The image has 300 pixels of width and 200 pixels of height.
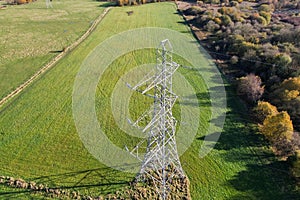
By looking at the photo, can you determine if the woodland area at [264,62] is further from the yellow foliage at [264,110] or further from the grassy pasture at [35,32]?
the grassy pasture at [35,32]

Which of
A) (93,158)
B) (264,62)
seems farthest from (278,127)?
(93,158)

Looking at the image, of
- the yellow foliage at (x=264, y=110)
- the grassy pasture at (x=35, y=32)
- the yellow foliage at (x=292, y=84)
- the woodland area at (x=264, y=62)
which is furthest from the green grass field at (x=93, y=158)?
the grassy pasture at (x=35, y=32)

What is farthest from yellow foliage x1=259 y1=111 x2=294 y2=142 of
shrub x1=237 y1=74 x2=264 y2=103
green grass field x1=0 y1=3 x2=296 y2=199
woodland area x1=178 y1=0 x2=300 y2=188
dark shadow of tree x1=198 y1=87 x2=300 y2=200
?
shrub x1=237 y1=74 x2=264 y2=103

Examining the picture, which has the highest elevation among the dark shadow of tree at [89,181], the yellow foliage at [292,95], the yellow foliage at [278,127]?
the yellow foliage at [292,95]

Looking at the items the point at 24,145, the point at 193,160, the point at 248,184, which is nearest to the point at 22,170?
the point at 24,145

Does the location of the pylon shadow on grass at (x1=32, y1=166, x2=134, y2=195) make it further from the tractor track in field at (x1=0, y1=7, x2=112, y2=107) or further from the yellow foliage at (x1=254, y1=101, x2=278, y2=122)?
the yellow foliage at (x1=254, y1=101, x2=278, y2=122)
